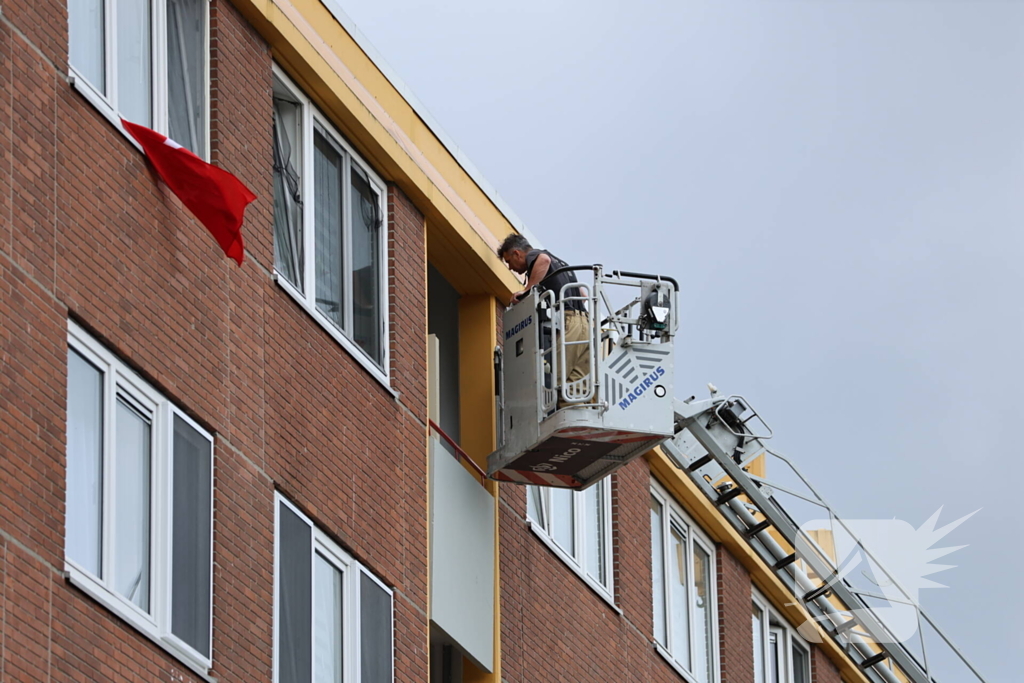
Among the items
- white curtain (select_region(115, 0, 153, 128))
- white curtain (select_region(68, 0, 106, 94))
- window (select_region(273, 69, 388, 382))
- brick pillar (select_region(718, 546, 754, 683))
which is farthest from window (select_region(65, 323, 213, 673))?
brick pillar (select_region(718, 546, 754, 683))

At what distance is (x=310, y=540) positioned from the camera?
1617 cm

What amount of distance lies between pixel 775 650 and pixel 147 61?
16.5 meters

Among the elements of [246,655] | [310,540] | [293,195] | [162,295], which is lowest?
[246,655]

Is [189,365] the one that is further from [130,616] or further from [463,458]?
[463,458]

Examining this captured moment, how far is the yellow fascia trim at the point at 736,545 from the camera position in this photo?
25281 mm

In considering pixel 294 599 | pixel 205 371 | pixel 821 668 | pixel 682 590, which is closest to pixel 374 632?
pixel 294 599

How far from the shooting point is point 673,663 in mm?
24547

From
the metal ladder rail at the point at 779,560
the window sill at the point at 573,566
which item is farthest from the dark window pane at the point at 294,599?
the metal ladder rail at the point at 779,560

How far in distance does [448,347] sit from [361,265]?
161 inches

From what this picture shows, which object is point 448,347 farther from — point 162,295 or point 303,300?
point 162,295

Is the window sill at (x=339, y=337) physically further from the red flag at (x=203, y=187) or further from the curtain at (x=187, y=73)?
the curtain at (x=187, y=73)

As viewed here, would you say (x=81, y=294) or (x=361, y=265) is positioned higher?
(x=361, y=265)

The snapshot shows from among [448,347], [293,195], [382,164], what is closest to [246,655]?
[293,195]

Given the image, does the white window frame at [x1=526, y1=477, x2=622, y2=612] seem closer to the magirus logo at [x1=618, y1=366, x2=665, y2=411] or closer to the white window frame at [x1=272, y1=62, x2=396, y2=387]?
the magirus logo at [x1=618, y1=366, x2=665, y2=411]
